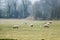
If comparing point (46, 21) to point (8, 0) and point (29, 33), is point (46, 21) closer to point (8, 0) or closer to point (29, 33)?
point (29, 33)

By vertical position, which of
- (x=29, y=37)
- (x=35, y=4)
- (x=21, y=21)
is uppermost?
(x=35, y=4)

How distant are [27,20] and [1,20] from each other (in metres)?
Answer: 0.36

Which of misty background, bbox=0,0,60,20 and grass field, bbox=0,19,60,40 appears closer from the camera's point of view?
grass field, bbox=0,19,60,40

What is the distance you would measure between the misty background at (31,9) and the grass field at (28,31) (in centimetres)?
10

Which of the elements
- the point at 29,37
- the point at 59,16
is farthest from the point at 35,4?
the point at 29,37

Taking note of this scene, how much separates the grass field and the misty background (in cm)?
10

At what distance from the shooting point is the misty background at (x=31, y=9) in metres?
2.22

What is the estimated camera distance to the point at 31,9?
225 cm

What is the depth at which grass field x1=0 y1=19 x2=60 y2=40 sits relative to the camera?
1.91 metres

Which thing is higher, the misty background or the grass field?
the misty background

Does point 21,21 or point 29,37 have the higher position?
point 21,21

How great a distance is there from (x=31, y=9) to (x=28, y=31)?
0.37 m

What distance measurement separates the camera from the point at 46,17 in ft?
7.38

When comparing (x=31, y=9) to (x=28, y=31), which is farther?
(x=31, y=9)
